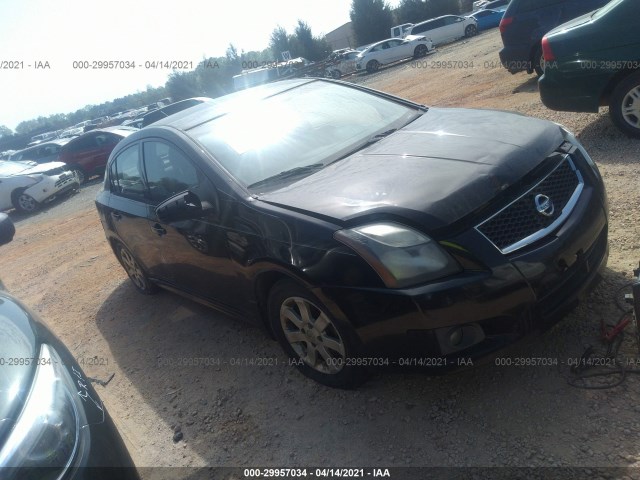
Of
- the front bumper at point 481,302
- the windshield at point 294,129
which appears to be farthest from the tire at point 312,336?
the windshield at point 294,129

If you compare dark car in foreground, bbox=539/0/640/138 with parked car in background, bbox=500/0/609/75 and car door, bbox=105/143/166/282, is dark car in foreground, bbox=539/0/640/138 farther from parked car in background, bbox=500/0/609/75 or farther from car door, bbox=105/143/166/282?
car door, bbox=105/143/166/282

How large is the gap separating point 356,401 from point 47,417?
64.6 inches

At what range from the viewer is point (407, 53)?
28.6m

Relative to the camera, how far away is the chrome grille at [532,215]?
2480 mm

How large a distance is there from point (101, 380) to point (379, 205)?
2898 mm

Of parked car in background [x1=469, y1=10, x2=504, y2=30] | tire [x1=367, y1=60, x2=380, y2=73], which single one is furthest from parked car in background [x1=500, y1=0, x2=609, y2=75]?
parked car in background [x1=469, y1=10, x2=504, y2=30]

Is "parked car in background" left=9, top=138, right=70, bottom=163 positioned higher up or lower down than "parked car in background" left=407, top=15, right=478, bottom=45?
lower down

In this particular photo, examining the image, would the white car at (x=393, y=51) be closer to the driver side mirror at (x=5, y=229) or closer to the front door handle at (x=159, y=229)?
the front door handle at (x=159, y=229)

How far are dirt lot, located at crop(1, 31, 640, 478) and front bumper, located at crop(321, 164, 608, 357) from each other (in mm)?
299

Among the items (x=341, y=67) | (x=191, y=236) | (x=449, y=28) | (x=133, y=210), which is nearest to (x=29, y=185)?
(x=133, y=210)

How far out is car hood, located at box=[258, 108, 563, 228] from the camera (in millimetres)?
2546

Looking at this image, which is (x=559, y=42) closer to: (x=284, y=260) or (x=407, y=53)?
(x=284, y=260)

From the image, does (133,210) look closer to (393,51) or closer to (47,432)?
(47,432)

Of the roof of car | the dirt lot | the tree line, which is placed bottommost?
the dirt lot
